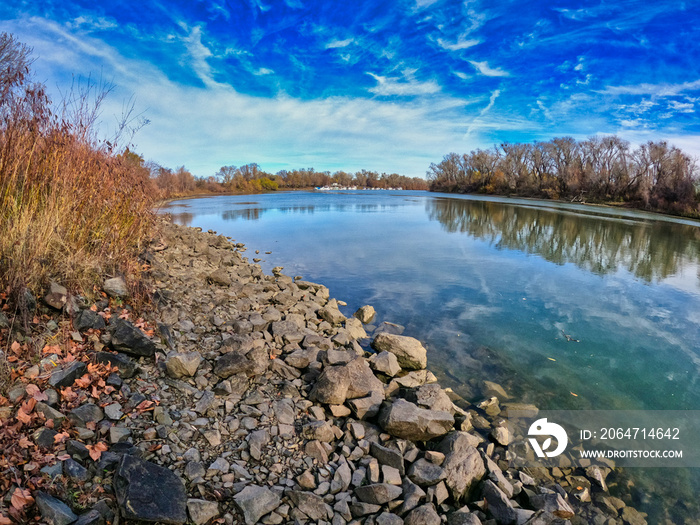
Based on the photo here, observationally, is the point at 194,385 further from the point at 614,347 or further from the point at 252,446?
the point at 614,347

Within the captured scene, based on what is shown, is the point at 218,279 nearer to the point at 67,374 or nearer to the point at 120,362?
the point at 120,362

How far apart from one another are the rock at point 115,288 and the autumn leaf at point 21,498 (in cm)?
292

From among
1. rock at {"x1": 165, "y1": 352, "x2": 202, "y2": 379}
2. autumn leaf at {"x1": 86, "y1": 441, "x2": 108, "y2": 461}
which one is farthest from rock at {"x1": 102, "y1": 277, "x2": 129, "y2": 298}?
autumn leaf at {"x1": 86, "y1": 441, "x2": 108, "y2": 461}

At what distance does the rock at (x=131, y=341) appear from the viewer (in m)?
3.81

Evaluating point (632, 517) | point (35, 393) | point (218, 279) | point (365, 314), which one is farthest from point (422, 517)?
point (218, 279)

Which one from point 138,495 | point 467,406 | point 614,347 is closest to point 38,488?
point 138,495

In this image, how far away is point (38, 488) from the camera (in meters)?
2.30

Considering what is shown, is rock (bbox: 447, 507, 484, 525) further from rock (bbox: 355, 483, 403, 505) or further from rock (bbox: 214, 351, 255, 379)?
rock (bbox: 214, 351, 255, 379)

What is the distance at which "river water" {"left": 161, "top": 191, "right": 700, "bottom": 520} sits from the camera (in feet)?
17.5

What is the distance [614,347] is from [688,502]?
3438mm

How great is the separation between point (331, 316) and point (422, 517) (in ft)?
14.8

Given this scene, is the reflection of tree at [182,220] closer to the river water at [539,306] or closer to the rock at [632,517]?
the river water at [539,306]

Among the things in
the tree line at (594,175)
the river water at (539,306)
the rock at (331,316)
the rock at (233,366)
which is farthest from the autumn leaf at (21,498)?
the tree line at (594,175)

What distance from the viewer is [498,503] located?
2934mm
